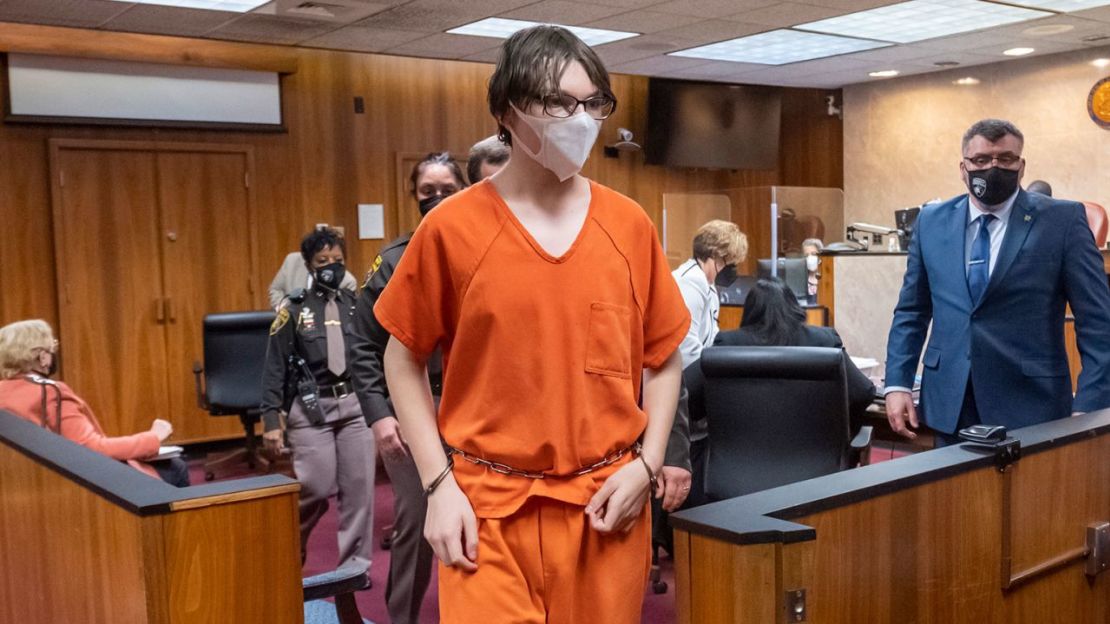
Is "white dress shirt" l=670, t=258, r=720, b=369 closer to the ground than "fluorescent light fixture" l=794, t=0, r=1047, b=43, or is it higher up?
closer to the ground

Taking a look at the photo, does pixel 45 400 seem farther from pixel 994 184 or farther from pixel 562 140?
pixel 994 184

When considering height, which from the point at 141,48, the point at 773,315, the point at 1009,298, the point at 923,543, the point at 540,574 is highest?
the point at 141,48

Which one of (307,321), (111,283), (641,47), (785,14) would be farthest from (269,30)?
(307,321)

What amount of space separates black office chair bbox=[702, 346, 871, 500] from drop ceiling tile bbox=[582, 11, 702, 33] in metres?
3.34

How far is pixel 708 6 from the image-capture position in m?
6.21

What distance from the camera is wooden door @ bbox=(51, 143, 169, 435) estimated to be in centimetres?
694

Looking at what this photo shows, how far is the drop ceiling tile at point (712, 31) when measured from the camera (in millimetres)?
6836

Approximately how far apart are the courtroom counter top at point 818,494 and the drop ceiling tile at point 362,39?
5226 millimetres

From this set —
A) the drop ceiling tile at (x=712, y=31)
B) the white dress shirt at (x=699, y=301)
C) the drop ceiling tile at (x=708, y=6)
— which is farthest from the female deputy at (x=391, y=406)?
the drop ceiling tile at (x=712, y=31)

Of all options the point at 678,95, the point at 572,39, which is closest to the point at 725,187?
the point at 678,95

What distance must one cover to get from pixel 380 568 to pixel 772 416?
1.88 m

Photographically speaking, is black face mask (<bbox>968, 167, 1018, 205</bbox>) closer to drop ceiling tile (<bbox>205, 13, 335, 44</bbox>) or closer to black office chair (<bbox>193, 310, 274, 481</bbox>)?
black office chair (<bbox>193, 310, 274, 481</bbox>)

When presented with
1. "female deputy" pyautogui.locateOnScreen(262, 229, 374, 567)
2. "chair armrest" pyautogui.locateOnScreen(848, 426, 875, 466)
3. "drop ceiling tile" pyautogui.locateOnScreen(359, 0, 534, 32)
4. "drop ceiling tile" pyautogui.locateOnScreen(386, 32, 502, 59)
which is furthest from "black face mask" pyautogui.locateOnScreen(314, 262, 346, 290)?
"drop ceiling tile" pyautogui.locateOnScreen(386, 32, 502, 59)

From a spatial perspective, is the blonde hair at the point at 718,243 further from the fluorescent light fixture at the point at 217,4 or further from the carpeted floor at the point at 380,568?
the fluorescent light fixture at the point at 217,4
